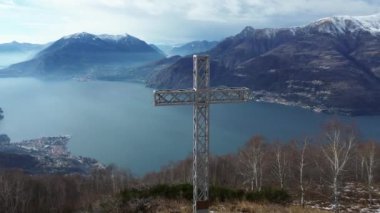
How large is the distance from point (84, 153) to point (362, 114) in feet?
354

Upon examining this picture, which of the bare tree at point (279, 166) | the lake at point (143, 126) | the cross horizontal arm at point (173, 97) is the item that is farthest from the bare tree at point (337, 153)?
the lake at point (143, 126)

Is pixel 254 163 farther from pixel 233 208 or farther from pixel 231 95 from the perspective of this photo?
pixel 231 95

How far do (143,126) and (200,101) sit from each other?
4278 inches

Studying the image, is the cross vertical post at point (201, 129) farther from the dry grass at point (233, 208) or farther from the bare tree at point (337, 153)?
the bare tree at point (337, 153)

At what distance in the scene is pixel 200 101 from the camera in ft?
33.0

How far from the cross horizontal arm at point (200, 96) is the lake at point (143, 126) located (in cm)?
6393

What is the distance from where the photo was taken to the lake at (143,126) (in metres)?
89.1

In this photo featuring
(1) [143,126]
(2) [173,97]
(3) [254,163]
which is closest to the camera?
(2) [173,97]

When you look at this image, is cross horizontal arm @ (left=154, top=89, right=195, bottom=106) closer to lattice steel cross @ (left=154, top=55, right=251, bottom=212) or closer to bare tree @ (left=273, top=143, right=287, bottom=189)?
lattice steel cross @ (left=154, top=55, right=251, bottom=212)

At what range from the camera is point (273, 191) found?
54.5ft

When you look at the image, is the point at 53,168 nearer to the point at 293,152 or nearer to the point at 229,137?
the point at 229,137

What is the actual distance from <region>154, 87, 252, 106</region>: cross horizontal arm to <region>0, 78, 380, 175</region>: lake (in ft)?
210

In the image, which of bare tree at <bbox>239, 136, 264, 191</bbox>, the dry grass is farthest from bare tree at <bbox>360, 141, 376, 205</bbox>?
the dry grass

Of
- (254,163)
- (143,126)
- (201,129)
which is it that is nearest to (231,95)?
(201,129)
